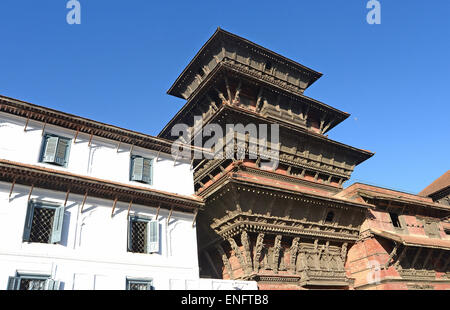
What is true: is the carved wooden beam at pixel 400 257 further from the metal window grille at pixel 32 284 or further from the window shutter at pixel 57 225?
the metal window grille at pixel 32 284

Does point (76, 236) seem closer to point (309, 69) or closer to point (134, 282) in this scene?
point (134, 282)

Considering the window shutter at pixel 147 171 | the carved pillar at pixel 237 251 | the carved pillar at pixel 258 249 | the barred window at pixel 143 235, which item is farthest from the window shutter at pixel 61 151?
the carved pillar at pixel 258 249

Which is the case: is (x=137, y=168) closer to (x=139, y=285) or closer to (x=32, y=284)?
(x=139, y=285)

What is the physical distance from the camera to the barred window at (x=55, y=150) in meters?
13.7

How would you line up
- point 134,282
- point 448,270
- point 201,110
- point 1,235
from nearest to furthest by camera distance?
1. point 1,235
2. point 134,282
3. point 448,270
4. point 201,110

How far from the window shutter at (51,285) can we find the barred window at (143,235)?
9.70 feet

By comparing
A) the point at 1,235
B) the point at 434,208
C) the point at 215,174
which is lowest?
the point at 1,235

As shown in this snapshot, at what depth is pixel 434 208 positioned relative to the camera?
939 inches

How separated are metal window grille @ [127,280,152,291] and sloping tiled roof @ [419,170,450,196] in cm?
3626

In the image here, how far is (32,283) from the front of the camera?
449 inches

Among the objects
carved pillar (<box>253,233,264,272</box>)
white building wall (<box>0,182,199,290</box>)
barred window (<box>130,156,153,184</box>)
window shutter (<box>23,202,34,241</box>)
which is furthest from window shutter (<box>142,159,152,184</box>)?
carved pillar (<box>253,233,264,272</box>)

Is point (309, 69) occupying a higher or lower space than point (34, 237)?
higher
